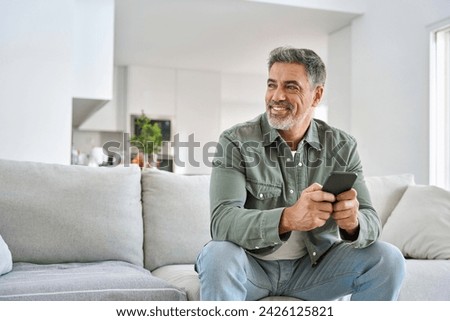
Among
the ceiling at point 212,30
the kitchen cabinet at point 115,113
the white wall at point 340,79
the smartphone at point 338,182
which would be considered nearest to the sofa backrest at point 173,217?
the smartphone at point 338,182

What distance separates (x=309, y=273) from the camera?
1725mm

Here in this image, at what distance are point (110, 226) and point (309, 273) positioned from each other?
34.3 inches

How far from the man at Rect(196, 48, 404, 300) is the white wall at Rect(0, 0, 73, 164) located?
280 cm

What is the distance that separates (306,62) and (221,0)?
3608mm

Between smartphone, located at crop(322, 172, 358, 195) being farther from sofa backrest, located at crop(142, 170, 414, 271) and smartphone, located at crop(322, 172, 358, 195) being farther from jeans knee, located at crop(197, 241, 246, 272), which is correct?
sofa backrest, located at crop(142, 170, 414, 271)

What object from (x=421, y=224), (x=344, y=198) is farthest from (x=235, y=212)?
(x=421, y=224)

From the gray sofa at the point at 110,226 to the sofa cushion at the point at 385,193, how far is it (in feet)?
1.06

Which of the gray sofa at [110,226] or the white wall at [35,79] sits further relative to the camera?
the white wall at [35,79]

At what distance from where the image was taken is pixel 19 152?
4.16m

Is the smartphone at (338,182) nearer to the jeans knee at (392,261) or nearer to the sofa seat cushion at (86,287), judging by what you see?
the jeans knee at (392,261)

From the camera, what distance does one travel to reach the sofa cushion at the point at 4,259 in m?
1.84

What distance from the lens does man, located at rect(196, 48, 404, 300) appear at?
Result: 1.51 m

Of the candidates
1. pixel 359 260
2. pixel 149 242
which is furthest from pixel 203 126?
pixel 359 260
